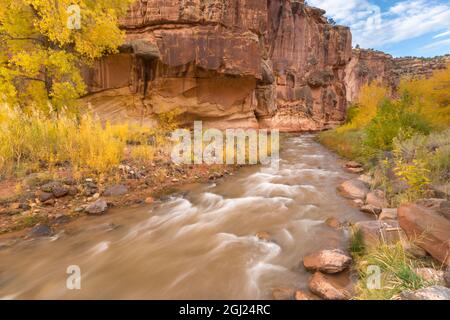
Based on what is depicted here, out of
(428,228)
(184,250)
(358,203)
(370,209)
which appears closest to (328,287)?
(428,228)

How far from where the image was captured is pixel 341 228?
443 centimetres

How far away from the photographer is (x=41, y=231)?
4.11 metres

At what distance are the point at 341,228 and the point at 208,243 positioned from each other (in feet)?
8.28

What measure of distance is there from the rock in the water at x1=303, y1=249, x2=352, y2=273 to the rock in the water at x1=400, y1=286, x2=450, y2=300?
3.38ft

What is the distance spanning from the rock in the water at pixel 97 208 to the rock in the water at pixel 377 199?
5954 mm

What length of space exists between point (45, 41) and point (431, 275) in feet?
38.1

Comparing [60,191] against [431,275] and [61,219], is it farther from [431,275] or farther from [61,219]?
[431,275]

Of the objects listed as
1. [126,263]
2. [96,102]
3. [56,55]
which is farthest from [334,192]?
[96,102]

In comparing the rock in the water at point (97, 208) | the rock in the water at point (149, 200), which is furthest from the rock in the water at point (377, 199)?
the rock in the water at point (97, 208)

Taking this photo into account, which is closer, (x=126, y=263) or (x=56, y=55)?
(x=126, y=263)

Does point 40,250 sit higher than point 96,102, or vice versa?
point 96,102

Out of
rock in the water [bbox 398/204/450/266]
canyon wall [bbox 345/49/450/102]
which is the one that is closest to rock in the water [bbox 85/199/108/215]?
rock in the water [bbox 398/204/450/266]

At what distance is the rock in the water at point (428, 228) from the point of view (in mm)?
2799
